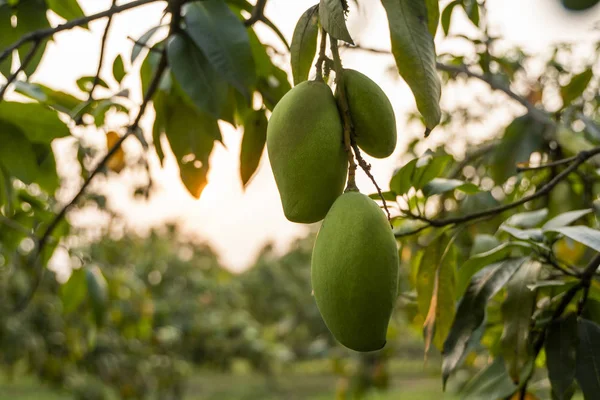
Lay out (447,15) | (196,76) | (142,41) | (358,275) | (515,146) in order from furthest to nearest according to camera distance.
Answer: (515,146) < (447,15) < (142,41) < (196,76) < (358,275)

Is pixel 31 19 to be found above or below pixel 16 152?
above

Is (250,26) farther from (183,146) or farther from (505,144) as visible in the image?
(505,144)

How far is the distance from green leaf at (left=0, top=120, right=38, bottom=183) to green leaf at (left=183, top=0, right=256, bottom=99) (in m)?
0.33

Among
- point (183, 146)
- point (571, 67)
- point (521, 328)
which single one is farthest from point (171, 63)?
point (571, 67)

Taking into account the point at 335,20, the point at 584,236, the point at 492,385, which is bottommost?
the point at 492,385

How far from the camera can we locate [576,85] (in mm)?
1188

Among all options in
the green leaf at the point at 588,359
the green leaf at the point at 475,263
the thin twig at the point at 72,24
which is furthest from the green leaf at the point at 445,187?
the thin twig at the point at 72,24

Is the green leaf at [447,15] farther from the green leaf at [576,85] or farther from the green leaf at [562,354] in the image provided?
the green leaf at [562,354]

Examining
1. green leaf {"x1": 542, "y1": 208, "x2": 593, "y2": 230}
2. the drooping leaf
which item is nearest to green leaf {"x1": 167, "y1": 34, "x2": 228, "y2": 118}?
the drooping leaf

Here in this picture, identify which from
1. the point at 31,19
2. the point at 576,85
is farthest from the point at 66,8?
the point at 576,85

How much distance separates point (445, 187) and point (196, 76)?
34 cm

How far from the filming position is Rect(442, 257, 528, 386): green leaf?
71cm

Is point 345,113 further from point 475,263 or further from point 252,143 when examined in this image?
point 475,263

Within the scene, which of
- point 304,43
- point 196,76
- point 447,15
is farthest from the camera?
point 447,15
